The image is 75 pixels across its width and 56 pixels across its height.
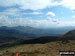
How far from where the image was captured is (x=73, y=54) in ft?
383

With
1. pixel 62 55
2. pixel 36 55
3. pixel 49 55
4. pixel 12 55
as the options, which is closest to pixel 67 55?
pixel 62 55

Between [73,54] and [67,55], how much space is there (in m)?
6.80

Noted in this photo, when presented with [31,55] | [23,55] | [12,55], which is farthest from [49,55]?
[12,55]

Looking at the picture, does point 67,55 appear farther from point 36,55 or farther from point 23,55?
point 23,55

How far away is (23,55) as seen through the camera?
11938cm

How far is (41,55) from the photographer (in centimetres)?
12075

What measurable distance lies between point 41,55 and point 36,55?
4.72 meters

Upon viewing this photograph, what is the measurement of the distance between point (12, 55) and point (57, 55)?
42211mm

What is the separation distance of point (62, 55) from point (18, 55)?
41126 mm

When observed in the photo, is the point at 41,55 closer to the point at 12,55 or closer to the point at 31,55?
the point at 31,55

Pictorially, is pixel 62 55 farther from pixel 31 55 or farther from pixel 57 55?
pixel 31 55

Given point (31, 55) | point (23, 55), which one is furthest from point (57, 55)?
point (23, 55)

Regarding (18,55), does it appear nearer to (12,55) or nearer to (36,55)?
(12,55)

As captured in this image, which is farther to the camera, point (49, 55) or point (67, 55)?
point (49, 55)
